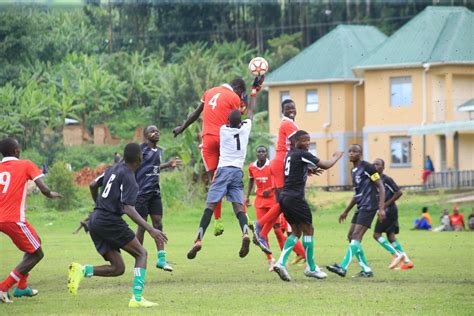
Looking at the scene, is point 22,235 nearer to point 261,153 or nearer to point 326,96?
point 261,153

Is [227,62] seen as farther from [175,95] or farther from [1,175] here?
[1,175]

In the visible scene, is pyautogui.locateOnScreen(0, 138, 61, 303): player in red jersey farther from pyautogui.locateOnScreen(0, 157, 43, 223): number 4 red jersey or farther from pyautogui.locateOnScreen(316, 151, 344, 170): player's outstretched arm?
pyautogui.locateOnScreen(316, 151, 344, 170): player's outstretched arm

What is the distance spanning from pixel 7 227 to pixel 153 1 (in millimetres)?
64009

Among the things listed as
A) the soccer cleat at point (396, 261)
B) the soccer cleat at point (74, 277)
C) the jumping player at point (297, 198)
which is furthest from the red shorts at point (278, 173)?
the soccer cleat at point (74, 277)

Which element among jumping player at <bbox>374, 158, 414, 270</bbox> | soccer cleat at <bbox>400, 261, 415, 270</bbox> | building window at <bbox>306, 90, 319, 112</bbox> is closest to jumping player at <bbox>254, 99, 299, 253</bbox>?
jumping player at <bbox>374, 158, 414, 270</bbox>

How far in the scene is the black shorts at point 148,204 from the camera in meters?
19.1

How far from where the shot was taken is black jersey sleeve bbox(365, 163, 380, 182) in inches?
734

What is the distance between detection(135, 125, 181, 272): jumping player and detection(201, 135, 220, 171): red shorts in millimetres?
550

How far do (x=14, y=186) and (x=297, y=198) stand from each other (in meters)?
4.41

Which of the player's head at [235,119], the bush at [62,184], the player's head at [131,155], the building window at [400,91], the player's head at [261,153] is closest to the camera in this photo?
the player's head at [131,155]

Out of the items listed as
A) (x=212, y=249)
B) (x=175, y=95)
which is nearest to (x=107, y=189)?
(x=212, y=249)

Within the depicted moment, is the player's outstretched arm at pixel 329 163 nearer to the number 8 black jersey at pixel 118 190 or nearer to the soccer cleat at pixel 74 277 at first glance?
the number 8 black jersey at pixel 118 190

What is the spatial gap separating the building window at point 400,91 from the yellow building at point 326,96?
4467 mm

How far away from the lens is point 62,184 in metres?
41.9
